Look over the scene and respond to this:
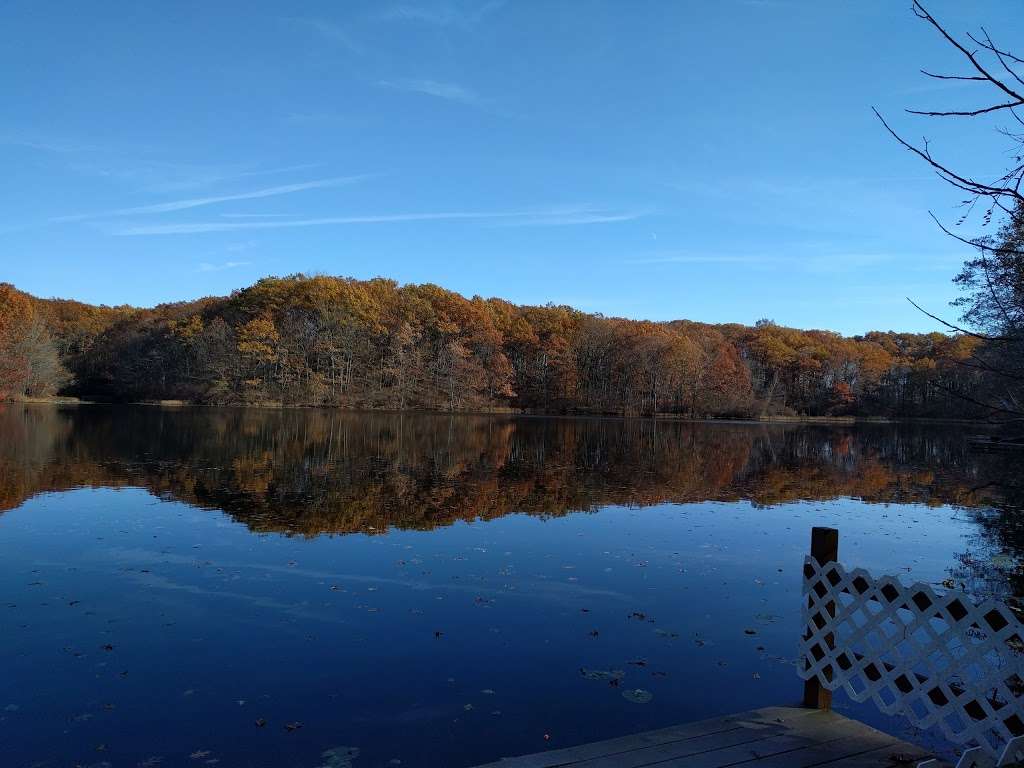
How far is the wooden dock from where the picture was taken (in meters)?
4.19

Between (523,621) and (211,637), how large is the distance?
3488mm

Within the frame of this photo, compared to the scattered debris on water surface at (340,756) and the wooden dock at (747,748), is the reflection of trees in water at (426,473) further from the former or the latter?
the wooden dock at (747,748)

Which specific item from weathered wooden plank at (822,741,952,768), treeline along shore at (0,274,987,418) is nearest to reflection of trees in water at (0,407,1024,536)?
weathered wooden plank at (822,741,952,768)

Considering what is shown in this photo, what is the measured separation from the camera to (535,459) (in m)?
28.0

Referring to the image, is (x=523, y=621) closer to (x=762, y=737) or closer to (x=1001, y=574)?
(x=762, y=737)

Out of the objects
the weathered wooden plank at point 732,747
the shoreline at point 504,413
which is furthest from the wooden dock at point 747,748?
the shoreline at point 504,413

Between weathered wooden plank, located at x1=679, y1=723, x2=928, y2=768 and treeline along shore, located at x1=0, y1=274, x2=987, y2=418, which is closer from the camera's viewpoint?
weathered wooden plank, located at x1=679, y1=723, x2=928, y2=768

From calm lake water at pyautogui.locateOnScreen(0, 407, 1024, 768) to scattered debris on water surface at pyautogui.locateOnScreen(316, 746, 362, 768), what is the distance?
0.02 meters

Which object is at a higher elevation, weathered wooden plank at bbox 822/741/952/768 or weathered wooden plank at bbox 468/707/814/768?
weathered wooden plank at bbox 822/741/952/768

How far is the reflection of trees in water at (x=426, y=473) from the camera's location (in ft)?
51.8

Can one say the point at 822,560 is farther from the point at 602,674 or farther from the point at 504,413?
the point at 504,413

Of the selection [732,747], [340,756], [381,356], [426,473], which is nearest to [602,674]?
[732,747]

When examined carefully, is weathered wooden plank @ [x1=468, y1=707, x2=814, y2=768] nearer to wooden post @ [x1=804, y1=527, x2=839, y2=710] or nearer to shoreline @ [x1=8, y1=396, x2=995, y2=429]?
wooden post @ [x1=804, y1=527, x2=839, y2=710]

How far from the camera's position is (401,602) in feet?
28.3
